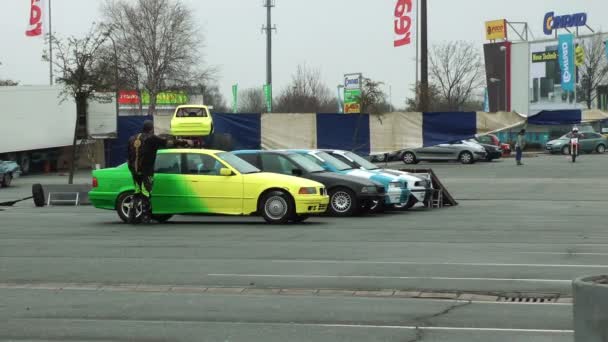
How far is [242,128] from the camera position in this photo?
35.1m

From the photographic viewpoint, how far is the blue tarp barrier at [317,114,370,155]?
1328 inches

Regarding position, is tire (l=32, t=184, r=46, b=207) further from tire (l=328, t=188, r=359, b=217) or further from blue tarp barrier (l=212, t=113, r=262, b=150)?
blue tarp barrier (l=212, t=113, r=262, b=150)

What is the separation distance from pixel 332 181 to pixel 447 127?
46.7 ft

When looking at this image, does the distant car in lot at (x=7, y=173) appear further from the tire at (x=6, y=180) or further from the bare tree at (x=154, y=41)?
the bare tree at (x=154, y=41)

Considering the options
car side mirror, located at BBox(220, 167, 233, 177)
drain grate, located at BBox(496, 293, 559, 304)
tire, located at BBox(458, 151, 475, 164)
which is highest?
car side mirror, located at BBox(220, 167, 233, 177)

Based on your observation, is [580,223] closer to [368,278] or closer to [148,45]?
[368,278]

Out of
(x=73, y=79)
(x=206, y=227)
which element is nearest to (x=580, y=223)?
(x=206, y=227)

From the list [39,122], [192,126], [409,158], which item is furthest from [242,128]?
[409,158]

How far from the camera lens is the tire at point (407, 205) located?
843 inches

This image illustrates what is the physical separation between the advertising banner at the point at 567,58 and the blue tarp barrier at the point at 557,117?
56.2 metres

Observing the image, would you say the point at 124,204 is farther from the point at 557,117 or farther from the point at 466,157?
the point at 466,157

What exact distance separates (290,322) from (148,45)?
214 feet

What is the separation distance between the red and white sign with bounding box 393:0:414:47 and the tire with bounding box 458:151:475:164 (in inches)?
295

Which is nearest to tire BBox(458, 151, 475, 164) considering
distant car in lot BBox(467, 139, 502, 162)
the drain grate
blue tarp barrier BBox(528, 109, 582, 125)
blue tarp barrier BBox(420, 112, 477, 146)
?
distant car in lot BBox(467, 139, 502, 162)
